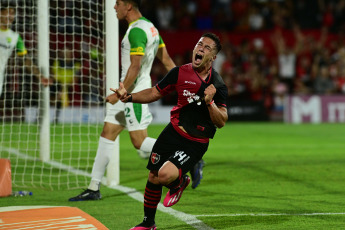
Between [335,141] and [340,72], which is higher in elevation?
[340,72]

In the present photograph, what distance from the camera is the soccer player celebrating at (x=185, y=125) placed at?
4852 millimetres

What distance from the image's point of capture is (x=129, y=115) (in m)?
6.63

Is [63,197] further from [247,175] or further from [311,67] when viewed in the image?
[311,67]

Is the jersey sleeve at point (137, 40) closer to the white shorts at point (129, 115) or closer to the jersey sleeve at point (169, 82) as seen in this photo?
the white shorts at point (129, 115)

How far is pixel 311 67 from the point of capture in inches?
890

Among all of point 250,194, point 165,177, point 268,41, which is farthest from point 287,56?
point 165,177

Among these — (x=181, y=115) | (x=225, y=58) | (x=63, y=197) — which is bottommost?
(x=63, y=197)

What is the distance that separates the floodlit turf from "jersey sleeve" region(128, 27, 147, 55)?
61.3 inches

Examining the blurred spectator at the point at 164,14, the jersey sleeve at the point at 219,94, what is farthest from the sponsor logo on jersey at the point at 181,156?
the blurred spectator at the point at 164,14

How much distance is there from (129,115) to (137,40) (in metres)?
0.82

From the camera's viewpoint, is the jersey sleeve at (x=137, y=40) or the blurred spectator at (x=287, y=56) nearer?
the jersey sleeve at (x=137, y=40)

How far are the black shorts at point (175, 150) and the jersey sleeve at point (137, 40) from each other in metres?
1.58

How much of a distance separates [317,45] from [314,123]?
14.8ft

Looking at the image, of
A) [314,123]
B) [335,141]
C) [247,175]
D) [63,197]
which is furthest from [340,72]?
[63,197]
